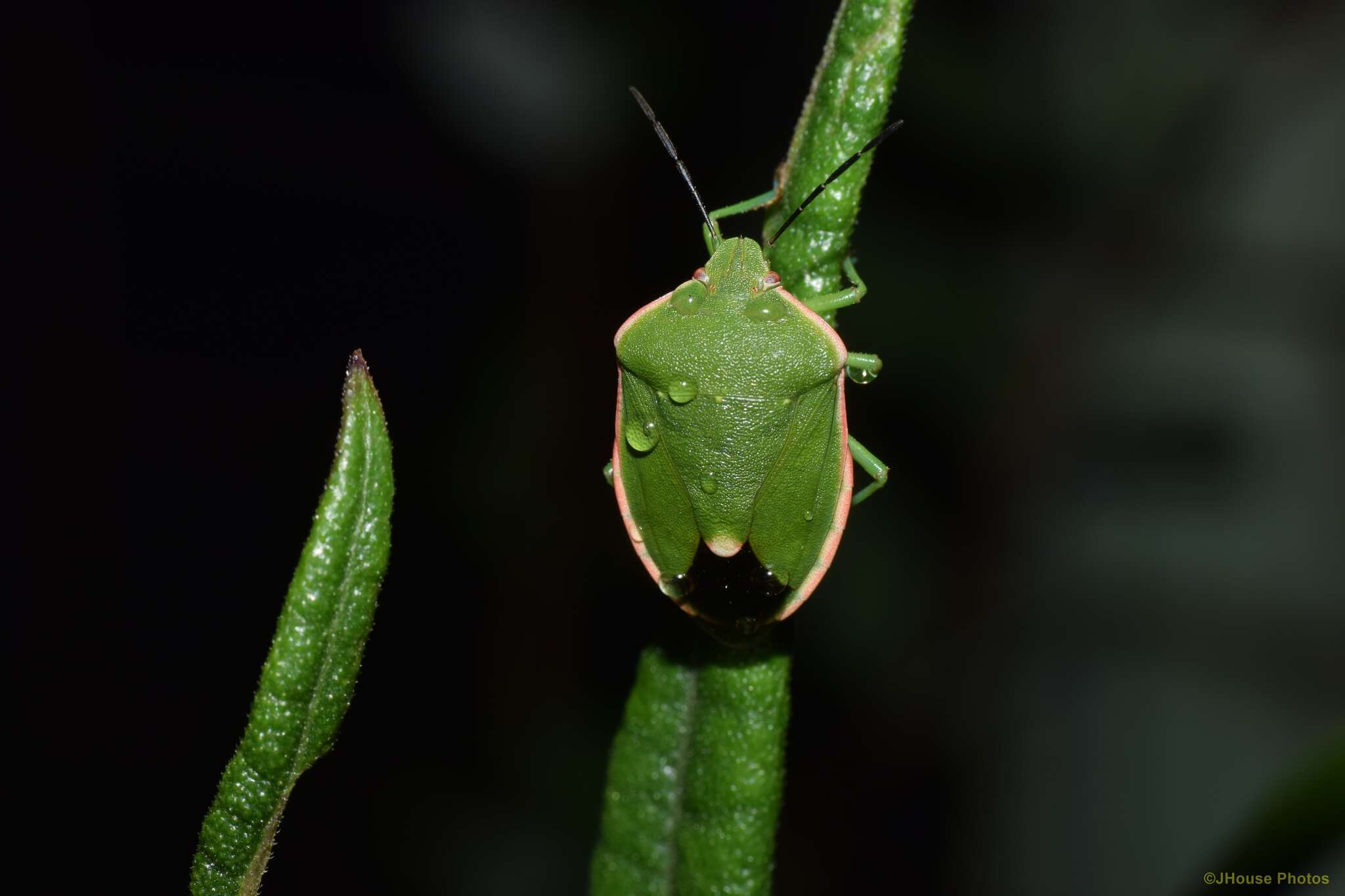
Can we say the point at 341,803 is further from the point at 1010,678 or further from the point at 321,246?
the point at 1010,678

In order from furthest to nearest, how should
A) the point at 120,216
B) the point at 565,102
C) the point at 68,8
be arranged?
the point at 565,102 → the point at 120,216 → the point at 68,8

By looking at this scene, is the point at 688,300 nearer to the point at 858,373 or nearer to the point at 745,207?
the point at 745,207

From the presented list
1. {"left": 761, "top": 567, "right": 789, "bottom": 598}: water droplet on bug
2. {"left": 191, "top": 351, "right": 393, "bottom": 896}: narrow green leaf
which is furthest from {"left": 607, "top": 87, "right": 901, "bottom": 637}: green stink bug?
{"left": 191, "top": 351, "right": 393, "bottom": 896}: narrow green leaf

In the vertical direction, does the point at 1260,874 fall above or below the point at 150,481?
above

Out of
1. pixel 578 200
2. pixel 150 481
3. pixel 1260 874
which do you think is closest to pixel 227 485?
pixel 150 481

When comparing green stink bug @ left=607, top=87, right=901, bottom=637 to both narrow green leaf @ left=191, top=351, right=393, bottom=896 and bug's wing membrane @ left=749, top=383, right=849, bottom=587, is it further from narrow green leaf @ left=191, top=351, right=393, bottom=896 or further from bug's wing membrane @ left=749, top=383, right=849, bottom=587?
narrow green leaf @ left=191, top=351, right=393, bottom=896
